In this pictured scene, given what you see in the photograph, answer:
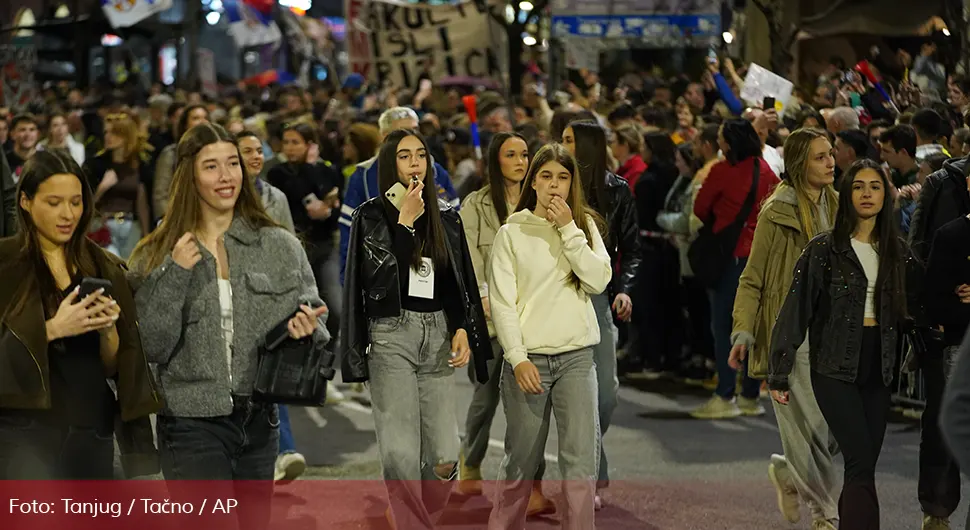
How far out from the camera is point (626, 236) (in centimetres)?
870

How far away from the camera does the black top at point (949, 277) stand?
7070 millimetres

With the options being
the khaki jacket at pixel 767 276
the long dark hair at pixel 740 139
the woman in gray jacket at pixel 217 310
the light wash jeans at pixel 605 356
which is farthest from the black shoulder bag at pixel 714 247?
the woman in gray jacket at pixel 217 310

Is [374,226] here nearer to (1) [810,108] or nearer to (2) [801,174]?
(2) [801,174]

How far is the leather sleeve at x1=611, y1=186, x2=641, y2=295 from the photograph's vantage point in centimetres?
861

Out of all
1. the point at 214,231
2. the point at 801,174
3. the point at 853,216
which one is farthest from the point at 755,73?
the point at 214,231

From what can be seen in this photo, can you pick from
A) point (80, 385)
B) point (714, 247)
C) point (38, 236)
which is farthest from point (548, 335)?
point (714, 247)

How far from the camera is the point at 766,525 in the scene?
800 centimetres

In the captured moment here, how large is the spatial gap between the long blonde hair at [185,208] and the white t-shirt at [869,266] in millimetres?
2692

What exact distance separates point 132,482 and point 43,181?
1696mm

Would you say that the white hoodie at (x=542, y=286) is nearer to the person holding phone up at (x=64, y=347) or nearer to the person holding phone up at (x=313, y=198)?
the person holding phone up at (x=64, y=347)

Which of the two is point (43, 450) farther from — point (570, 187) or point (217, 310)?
point (570, 187)

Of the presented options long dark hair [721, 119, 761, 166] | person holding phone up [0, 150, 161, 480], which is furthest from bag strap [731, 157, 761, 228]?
person holding phone up [0, 150, 161, 480]

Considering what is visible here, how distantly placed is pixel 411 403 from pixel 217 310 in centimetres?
136

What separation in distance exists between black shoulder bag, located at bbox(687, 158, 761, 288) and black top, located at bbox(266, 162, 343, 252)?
9.10 feet
